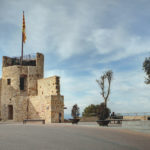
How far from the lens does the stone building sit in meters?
30.8

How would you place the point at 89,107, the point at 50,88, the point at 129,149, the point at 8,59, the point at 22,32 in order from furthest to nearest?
the point at 89,107 → the point at 22,32 → the point at 8,59 → the point at 50,88 → the point at 129,149

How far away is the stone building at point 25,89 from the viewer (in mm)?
30822

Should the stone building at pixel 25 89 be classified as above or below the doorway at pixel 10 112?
above

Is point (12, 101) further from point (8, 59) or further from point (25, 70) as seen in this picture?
point (8, 59)

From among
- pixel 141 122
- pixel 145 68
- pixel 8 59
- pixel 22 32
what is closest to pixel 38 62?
pixel 8 59

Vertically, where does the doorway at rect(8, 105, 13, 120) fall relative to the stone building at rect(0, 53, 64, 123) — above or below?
below

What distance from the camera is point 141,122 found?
16016 mm

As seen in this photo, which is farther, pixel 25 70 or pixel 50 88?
pixel 25 70

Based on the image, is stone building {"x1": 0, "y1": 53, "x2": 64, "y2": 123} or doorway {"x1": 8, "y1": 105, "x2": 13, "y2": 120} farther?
doorway {"x1": 8, "y1": 105, "x2": 13, "y2": 120}

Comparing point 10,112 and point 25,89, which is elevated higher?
point 25,89


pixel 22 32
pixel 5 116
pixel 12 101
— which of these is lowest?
pixel 5 116

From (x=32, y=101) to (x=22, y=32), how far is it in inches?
508

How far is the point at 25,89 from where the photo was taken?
114 ft

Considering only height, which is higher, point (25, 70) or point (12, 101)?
point (25, 70)
